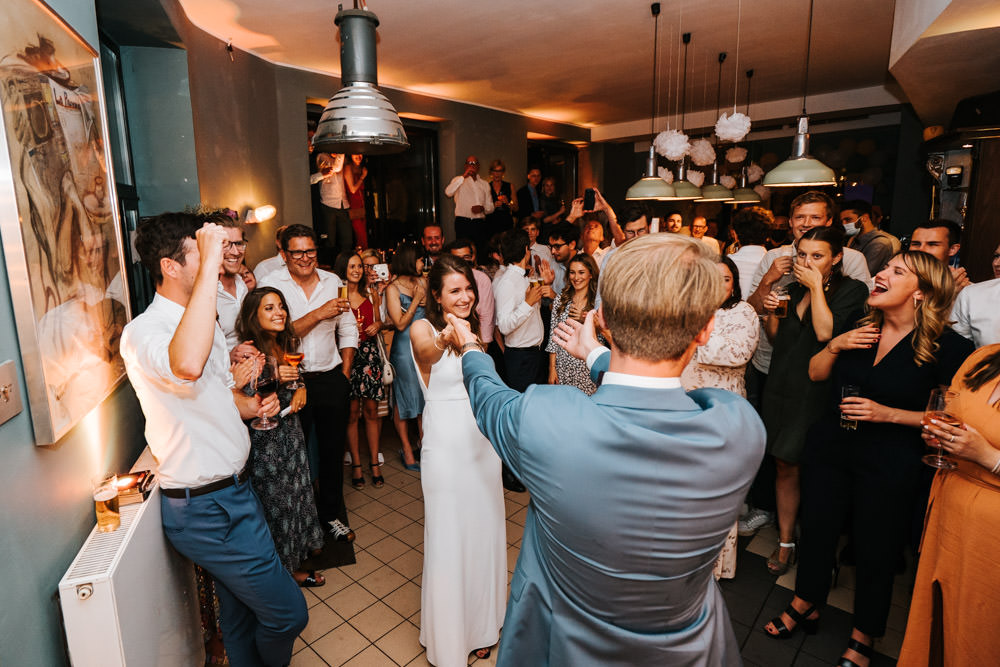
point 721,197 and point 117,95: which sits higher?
point 117,95

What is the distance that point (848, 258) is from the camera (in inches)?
125

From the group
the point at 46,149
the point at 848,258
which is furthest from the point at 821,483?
the point at 46,149

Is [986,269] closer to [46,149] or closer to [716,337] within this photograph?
[716,337]

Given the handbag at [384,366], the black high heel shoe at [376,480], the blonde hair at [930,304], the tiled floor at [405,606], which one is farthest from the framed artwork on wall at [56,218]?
the blonde hair at [930,304]

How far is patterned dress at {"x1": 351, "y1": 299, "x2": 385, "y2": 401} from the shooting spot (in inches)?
153

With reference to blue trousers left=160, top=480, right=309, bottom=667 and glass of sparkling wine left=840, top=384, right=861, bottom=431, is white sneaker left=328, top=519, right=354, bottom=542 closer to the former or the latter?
blue trousers left=160, top=480, right=309, bottom=667

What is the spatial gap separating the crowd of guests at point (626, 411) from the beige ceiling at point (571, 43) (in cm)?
211

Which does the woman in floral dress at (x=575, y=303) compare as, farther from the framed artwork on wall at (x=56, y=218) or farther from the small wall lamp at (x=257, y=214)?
the small wall lamp at (x=257, y=214)

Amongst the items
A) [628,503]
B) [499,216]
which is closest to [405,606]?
[628,503]

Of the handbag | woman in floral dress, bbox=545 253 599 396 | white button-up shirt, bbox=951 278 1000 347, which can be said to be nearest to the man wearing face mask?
white button-up shirt, bbox=951 278 1000 347

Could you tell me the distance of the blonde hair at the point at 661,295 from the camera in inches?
40.1

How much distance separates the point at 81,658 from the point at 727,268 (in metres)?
2.84

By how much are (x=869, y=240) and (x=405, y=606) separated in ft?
14.1

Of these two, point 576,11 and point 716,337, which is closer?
point 716,337
